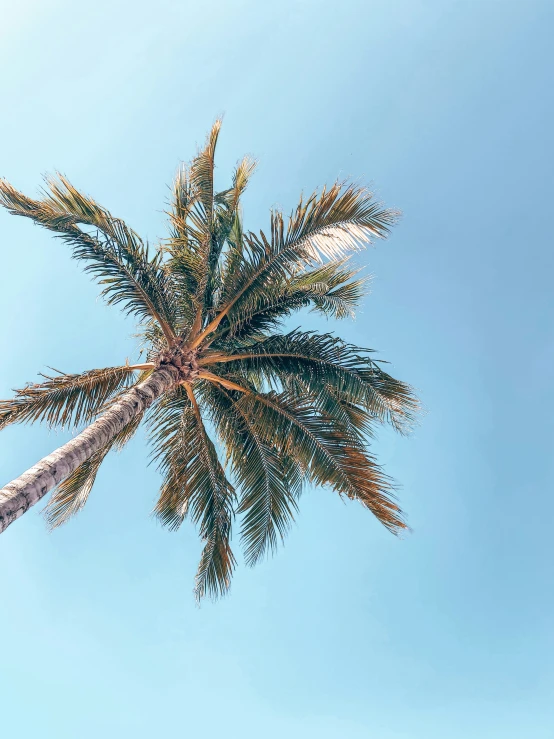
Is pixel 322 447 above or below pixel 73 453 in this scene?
above

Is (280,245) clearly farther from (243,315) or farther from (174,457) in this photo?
(174,457)

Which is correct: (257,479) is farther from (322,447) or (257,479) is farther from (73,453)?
(73,453)

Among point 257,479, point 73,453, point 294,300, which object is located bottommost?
point 73,453

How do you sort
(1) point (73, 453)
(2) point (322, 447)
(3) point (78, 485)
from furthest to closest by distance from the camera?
(3) point (78, 485) → (2) point (322, 447) → (1) point (73, 453)

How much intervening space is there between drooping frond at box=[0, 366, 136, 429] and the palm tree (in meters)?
0.02

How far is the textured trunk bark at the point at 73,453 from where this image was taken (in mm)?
4566

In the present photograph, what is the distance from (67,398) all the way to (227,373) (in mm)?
2814

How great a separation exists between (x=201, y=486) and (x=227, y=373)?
2.07m

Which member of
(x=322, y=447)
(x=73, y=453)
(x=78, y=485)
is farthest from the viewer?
(x=78, y=485)

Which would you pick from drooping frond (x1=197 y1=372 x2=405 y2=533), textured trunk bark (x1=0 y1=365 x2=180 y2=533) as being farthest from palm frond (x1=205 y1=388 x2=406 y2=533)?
textured trunk bark (x1=0 y1=365 x2=180 y2=533)

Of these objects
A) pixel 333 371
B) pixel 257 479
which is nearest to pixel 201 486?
pixel 257 479

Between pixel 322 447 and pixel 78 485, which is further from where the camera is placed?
pixel 78 485

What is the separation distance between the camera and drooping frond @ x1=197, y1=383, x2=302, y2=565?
8.00 metres

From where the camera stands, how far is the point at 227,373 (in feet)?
29.6
